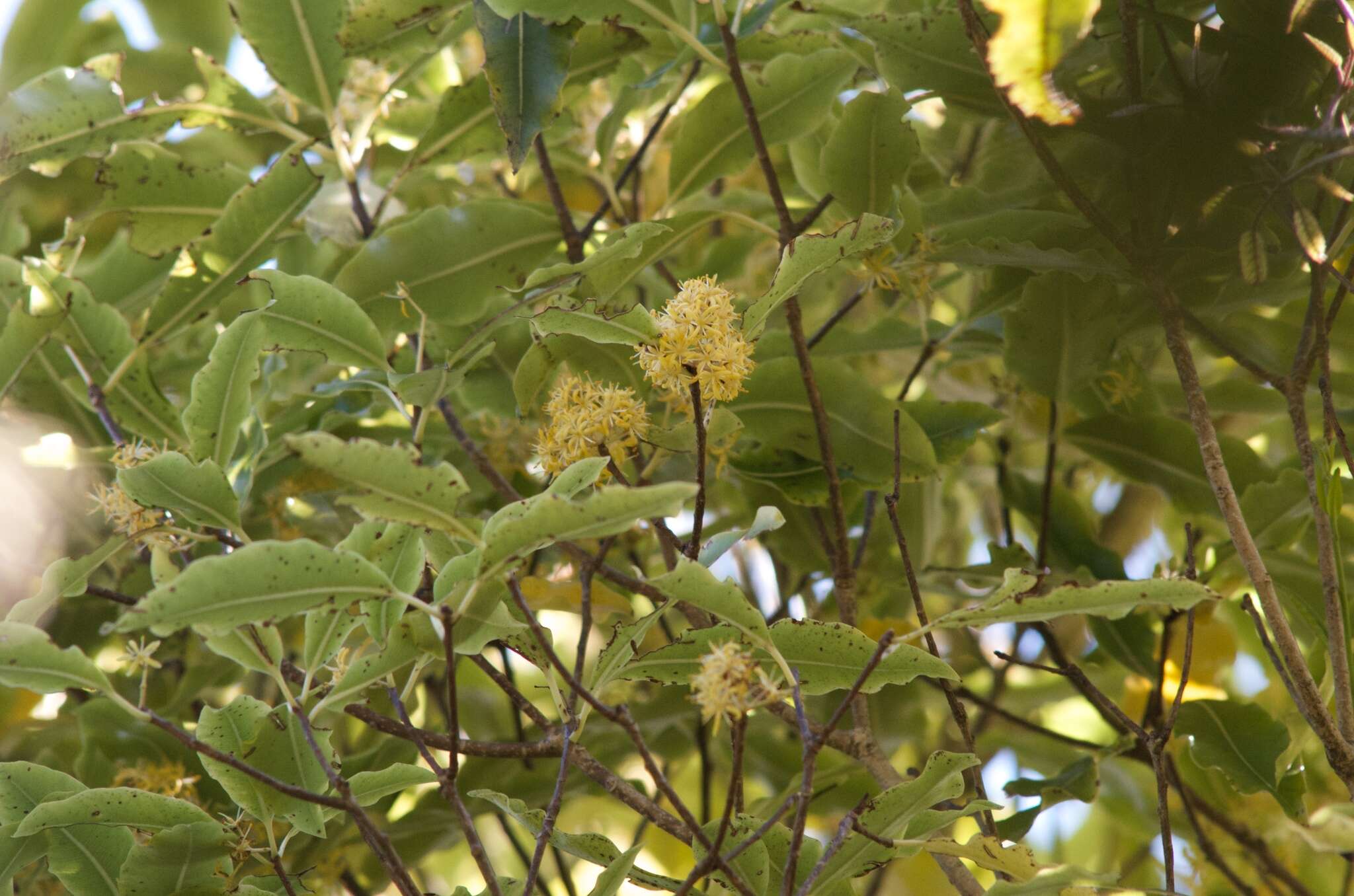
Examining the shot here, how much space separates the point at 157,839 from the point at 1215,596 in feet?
2.01

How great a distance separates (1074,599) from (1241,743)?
0.40m

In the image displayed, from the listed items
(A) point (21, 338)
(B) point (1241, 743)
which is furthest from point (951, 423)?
(A) point (21, 338)

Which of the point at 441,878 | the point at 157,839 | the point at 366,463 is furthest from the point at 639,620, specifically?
the point at 441,878

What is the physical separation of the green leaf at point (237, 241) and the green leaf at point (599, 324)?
0.33 meters

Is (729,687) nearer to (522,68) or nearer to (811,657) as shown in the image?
(811,657)

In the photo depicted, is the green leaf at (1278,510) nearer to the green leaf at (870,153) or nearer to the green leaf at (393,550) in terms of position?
the green leaf at (870,153)

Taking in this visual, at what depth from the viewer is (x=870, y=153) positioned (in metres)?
0.90

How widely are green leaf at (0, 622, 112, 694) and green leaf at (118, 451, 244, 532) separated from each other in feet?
0.30

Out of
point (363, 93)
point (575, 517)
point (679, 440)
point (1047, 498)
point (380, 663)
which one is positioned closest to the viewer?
point (575, 517)

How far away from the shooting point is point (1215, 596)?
54 centimetres

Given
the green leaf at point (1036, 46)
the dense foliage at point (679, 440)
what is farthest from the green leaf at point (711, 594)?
the green leaf at point (1036, 46)

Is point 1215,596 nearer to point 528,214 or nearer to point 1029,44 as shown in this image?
point 1029,44

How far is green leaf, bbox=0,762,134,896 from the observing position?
700mm

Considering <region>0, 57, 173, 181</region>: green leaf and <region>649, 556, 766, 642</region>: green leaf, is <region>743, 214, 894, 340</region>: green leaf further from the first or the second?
<region>0, 57, 173, 181</region>: green leaf
